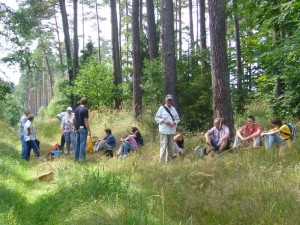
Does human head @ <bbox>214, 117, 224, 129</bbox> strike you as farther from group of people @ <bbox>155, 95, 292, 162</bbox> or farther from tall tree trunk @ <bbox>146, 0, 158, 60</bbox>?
tall tree trunk @ <bbox>146, 0, 158, 60</bbox>

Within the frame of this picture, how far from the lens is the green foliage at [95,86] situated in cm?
1959

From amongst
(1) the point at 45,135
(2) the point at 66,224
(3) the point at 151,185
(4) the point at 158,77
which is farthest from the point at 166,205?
(1) the point at 45,135

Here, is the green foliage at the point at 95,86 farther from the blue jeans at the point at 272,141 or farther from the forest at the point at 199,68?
the blue jeans at the point at 272,141

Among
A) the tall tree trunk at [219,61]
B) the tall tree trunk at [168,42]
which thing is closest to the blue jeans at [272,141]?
the tall tree trunk at [219,61]

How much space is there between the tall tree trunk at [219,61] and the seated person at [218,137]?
354 millimetres

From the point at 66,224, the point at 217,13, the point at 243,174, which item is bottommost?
the point at 66,224

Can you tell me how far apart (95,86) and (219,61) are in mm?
11714

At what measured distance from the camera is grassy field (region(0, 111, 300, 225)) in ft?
15.5

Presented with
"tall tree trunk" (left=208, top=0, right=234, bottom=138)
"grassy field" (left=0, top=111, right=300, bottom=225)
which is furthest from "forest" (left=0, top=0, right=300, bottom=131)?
"grassy field" (left=0, top=111, right=300, bottom=225)

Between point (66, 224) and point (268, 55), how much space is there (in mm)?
6494

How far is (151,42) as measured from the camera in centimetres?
1516

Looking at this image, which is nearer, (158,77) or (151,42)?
(158,77)

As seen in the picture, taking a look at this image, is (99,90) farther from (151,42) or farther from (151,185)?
(151,185)

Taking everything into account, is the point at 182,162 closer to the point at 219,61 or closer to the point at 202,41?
the point at 219,61
